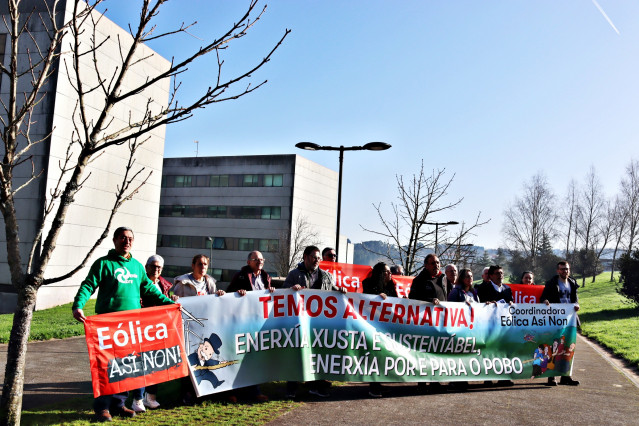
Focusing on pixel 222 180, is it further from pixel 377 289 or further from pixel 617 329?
pixel 377 289

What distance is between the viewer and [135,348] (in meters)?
5.78

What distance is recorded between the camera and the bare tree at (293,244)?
56000 mm

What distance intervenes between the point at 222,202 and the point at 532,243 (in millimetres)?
35833

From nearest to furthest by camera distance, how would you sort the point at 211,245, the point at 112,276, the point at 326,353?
1. the point at 112,276
2. the point at 326,353
3. the point at 211,245

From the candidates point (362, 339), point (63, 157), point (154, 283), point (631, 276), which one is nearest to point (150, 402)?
point (154, 283)

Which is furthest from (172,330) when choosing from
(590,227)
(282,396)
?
(590,227)

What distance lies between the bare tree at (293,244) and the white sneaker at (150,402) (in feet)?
159

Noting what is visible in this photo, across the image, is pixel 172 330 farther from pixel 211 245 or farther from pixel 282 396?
pixel 211 245

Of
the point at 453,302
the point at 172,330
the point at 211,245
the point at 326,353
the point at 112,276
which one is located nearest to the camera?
the point at 112,276

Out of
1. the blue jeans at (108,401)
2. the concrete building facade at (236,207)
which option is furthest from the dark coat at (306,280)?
the concrete building facade at (236,207)

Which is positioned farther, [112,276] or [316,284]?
[316,284]

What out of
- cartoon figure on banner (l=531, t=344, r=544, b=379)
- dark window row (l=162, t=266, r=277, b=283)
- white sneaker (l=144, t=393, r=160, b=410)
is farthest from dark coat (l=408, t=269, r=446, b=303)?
dark window row (l=162, t=266, r=277, b=283)

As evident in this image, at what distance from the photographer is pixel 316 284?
7.47 m

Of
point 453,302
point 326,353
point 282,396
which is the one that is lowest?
point 282,396
